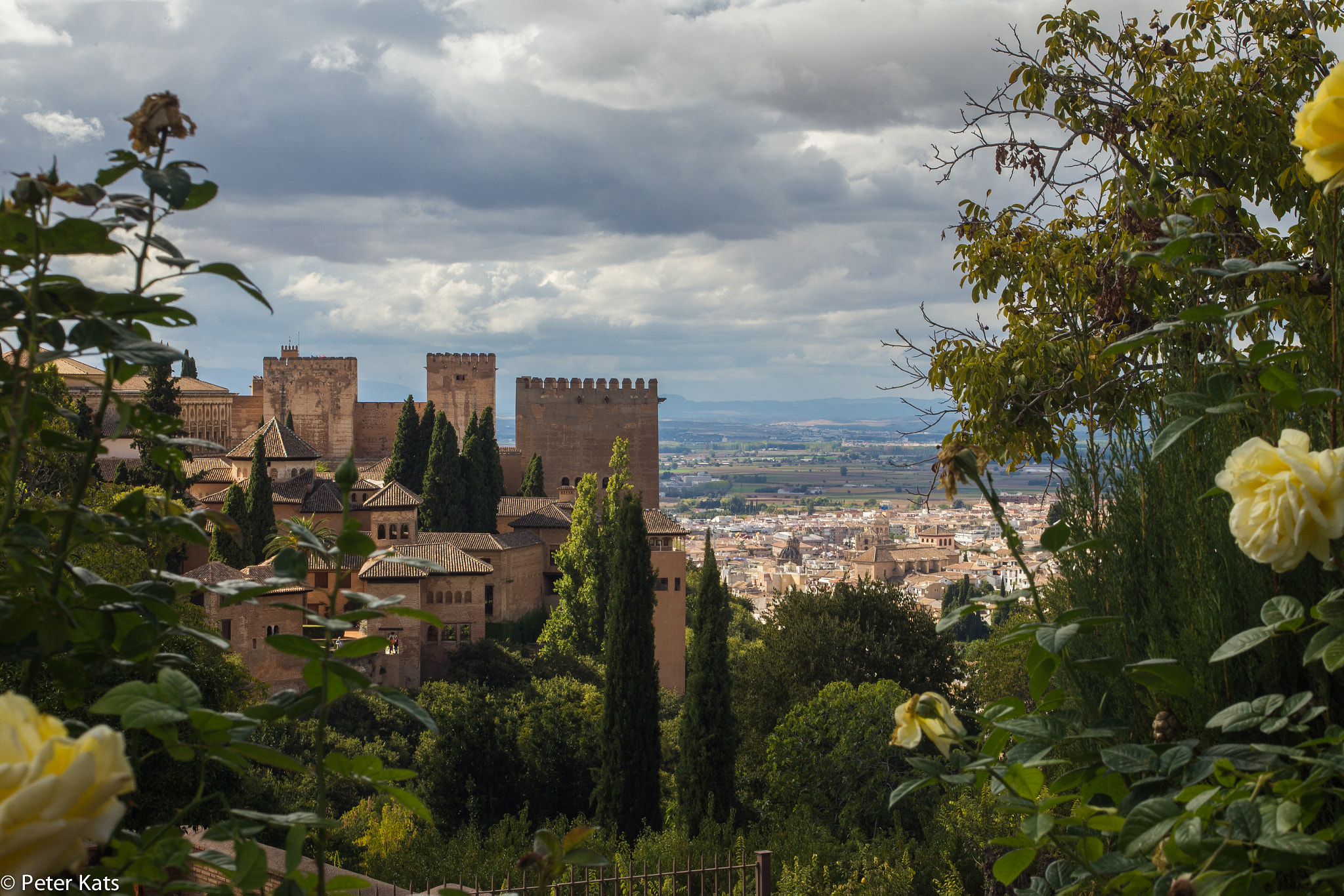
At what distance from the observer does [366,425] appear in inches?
1490

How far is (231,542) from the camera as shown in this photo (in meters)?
16.7

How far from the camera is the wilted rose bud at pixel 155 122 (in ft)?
4.33

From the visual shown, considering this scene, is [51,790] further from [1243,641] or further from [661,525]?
[661,525]

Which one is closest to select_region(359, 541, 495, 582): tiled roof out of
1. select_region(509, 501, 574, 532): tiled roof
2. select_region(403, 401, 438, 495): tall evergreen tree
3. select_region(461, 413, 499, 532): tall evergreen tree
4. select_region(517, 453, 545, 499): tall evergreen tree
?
select_region(461, 413, 499, 532): tall evergreen tree

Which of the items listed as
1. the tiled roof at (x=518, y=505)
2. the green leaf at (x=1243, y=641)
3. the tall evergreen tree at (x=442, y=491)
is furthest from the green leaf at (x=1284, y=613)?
the tiled roof at (x=518, y=505)

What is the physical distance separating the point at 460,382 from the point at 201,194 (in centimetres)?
3957

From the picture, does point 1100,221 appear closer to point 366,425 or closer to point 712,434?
point 366,425

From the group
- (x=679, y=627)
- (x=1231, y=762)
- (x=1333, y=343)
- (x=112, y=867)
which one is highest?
(x=1333, y=343)

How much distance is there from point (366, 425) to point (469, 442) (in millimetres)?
11068

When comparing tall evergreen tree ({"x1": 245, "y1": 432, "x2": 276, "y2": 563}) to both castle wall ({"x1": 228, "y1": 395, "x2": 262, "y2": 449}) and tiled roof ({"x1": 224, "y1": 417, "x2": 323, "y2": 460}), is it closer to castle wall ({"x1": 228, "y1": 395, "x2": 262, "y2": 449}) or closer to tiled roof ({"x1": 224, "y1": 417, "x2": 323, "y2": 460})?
tiled roof ({"x1": 224, "y1": 417, "x2": 323, "y2": 460})

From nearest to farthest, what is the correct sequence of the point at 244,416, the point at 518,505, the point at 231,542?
1. the point at 231,542
2. the point at 518,505
3. the point at 244,416

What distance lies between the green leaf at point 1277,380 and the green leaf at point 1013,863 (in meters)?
0.70

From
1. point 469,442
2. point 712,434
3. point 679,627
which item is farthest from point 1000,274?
point 712,434

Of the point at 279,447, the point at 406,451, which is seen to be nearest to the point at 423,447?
the point at 406,451
